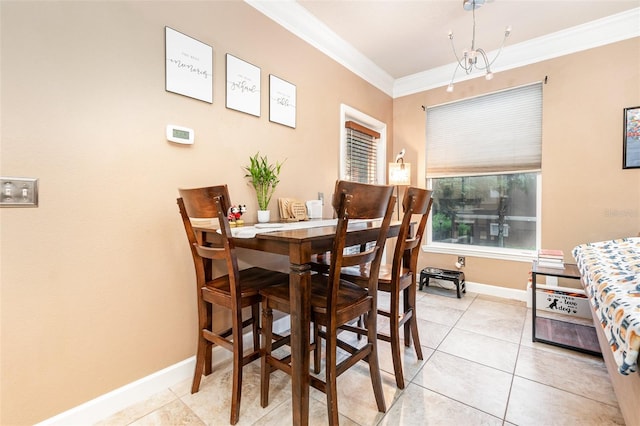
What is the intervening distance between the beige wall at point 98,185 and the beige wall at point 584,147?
3.01m

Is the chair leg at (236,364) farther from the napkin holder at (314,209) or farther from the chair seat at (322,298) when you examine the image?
the napkin holder at (314,209)

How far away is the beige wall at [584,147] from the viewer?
2.43 metres

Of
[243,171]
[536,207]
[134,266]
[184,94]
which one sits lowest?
[134,266]

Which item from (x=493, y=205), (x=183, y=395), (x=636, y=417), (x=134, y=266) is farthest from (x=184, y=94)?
(x=493, y=205)

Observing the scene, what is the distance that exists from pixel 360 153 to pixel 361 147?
8 centimetres

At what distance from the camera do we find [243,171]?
6.47ft

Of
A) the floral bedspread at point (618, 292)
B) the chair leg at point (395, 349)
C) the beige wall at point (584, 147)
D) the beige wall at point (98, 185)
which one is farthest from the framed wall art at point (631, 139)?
the beige wall at point (98, 185)

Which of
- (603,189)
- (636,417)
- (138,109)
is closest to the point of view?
(636,417)

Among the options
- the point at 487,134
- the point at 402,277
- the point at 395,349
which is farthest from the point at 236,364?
the point at 487,134

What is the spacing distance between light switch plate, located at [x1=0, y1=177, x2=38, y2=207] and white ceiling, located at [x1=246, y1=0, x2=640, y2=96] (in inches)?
70.2

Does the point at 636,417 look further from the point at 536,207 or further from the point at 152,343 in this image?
the point at 536,207

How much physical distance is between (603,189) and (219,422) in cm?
354

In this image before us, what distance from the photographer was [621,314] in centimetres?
94

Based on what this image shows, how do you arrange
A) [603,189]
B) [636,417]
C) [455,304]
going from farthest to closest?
1. [455,304]
2. [603,189]
3. [636,417]
